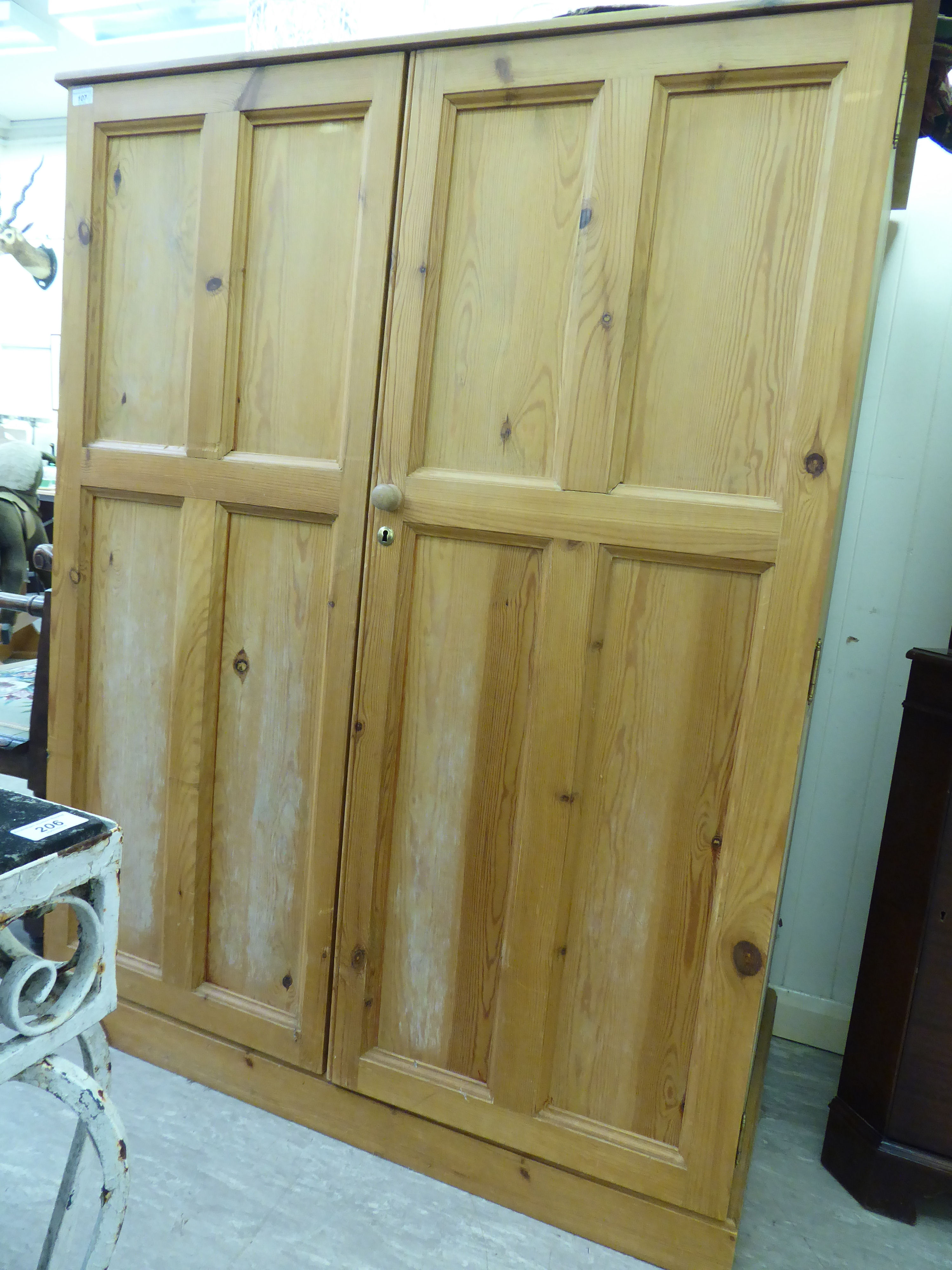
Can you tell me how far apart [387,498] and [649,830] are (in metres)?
0.64

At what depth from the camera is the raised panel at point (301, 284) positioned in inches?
52.3

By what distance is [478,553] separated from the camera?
129 cm

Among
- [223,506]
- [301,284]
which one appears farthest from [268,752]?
[301,284]

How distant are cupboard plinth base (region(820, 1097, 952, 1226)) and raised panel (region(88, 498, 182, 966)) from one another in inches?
50.8

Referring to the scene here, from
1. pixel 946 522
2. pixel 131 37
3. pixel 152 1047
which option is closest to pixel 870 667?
pixel 946 522

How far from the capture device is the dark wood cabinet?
1.36 meters

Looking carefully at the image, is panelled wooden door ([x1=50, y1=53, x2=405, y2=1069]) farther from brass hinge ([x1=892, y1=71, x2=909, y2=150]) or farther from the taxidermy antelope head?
the taxidermy antelope head

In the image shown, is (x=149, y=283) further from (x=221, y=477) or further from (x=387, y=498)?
(x=387, y=498)

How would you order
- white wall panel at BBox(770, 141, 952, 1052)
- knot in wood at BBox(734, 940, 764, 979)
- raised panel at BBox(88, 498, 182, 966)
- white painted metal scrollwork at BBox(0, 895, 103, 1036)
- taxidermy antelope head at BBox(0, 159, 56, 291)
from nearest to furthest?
white painted metal scrollwork at BBox(0, 895, 103, 1036) < knot in wood at BBox(734, 940, 764, 979) < raised panel at BBox(88, 498, 182, 966) < white wall panel at BBox(770, 141, 952, 1052) < taxidermy antelope head at BBox(0, 159, 56, 291)

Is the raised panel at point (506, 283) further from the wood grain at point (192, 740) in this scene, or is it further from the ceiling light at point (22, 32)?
the ceiling light at point (22, 32)

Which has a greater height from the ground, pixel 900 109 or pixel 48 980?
pixel 900 109

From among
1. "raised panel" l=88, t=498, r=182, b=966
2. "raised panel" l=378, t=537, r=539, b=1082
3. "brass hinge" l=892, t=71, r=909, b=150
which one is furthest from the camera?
"raised panel" l=88, t=498, r=182, b=966

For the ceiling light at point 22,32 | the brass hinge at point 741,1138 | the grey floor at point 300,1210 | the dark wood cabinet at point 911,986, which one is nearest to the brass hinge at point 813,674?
the dark wood cabinet at point 911,986

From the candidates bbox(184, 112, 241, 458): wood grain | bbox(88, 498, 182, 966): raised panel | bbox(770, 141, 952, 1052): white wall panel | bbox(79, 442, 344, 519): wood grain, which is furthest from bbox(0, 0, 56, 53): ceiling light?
bbox(770, 141, 952, 1052): white wall panel
